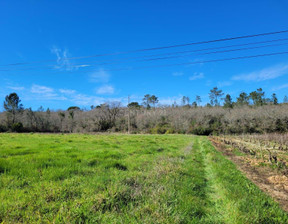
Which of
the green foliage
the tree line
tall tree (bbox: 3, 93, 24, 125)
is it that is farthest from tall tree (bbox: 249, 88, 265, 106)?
tall tree (bbox: 3, 93, 24, 125)

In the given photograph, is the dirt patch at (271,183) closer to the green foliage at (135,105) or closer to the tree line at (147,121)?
the tree line at (147,121)

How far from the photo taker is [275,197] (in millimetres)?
4203

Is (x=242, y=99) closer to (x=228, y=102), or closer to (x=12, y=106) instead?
(x=228, y=102)

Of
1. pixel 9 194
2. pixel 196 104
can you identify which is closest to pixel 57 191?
pixel 9 194

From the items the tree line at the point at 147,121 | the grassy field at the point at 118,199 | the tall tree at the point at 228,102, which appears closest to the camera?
the grassy field at the point at 118,199

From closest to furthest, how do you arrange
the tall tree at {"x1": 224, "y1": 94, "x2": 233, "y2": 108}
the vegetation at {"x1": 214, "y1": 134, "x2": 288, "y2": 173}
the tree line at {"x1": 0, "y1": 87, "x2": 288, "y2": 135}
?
the vegetation at {"x1": 214, "y1": 134, "x2": 288, "y2": 173} → the tree line at {"x1": 0, "y1": 87, "x2": 288, "y2": 135} → the tall tree at {"x1": 224, "y1": 94, "x2": 233, "y2": 108}

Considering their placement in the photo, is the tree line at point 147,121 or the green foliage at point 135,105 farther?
the green foliage at point 135,105

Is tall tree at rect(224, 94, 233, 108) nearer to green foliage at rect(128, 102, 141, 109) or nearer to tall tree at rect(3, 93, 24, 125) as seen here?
green foliage at rect(128, 102, 141, 109)

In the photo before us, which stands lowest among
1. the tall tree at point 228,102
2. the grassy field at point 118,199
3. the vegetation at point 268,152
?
the vegetation at point 268,152

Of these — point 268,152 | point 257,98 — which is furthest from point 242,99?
point 268,152

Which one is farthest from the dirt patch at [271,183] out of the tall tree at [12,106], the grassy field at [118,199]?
the tall tree at [12,106]

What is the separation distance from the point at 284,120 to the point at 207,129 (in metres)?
22.3

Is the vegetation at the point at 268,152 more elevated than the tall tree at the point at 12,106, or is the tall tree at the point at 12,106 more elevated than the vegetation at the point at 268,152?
the tall tree at the point at 12,106

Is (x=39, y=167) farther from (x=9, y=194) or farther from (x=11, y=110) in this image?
(x=11, y=110)
